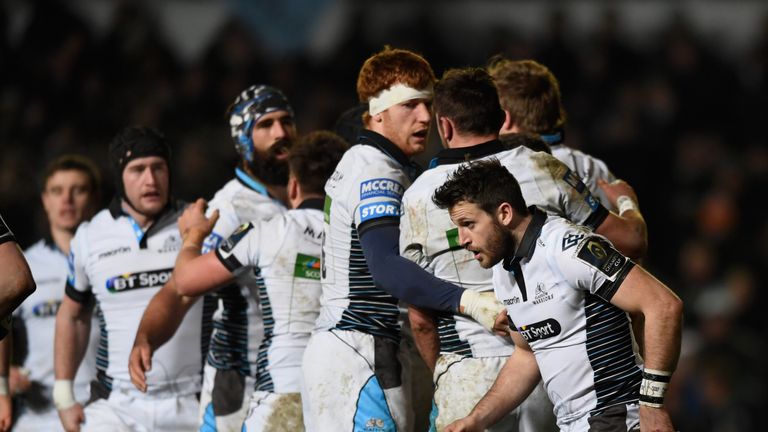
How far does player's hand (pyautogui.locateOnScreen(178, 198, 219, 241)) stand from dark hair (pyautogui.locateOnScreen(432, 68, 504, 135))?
1557 millimetres

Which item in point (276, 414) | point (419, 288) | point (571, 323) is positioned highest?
point (419, 288)

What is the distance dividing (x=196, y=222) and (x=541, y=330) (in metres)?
2.26

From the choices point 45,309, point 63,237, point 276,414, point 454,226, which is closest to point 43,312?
A: point 45,309

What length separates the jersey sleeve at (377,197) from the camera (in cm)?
536

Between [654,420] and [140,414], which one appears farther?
[140,414]

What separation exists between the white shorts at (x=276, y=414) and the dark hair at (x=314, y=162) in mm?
1043

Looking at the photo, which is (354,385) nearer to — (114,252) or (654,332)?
(654,332)

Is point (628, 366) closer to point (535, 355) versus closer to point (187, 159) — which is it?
point (535, 355)

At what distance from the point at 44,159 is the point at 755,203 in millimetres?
7249

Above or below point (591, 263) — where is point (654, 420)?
below

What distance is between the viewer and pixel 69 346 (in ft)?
23.0

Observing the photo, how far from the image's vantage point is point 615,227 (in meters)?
5.36

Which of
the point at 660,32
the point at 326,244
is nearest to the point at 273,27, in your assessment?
the point at 660,32

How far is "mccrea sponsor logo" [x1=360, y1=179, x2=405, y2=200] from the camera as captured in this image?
17.8 ft
